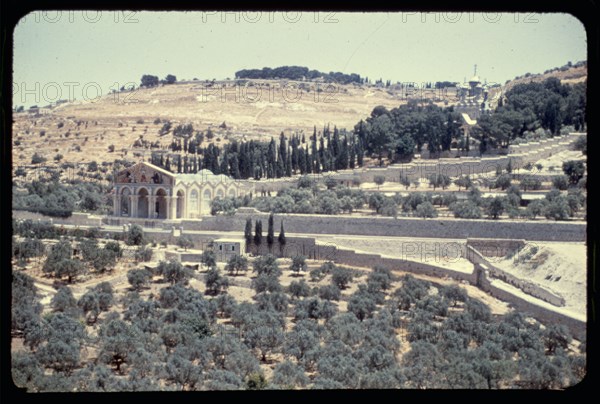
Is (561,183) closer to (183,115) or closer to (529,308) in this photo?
(529,308)

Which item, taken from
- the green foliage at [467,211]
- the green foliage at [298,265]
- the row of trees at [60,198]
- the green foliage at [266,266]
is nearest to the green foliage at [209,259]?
the green foliage at [266,266]

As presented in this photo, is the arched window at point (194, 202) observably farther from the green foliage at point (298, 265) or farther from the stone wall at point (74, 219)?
the green foliage at point (298, 265)

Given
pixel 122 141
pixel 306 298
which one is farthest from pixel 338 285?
pixel 122 141

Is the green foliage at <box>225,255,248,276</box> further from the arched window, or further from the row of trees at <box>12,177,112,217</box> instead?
the row of trees at <box>12,177,112,217</box>

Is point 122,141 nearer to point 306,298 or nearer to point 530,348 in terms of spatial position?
point 306,298

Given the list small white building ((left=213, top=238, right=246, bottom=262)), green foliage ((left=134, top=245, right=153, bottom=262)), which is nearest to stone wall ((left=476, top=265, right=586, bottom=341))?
small white building ((left=213, top=238, right=246, bottom=262))

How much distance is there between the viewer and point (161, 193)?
51.1 ft

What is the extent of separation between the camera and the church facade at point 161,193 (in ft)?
50.6

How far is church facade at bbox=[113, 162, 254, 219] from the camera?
50.6 feet

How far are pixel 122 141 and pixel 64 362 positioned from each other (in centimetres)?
1852

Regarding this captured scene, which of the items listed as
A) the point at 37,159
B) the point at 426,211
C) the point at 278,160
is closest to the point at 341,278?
the point at 426,211

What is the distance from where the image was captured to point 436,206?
1552cm

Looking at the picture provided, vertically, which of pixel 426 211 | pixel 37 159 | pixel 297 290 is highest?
pixel 37 159

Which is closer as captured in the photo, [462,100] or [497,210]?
[497,210]
